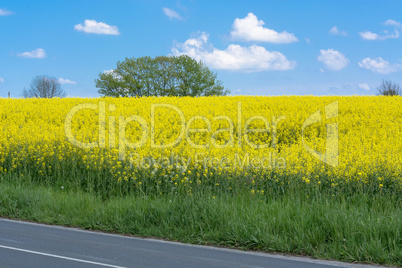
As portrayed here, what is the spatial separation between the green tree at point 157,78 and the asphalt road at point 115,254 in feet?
150

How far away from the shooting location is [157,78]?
179ft

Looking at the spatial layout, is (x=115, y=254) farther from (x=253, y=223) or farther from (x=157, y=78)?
(x=157, y=78)

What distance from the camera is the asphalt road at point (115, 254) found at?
6.49 m

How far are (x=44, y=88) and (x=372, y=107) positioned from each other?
2492 inches

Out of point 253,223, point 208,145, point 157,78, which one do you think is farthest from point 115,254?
point 157,78

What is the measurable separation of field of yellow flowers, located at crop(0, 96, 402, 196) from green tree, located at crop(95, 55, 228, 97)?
1181 inches

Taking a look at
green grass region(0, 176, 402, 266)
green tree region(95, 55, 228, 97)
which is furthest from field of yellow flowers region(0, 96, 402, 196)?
green tree region(95, 55, 228, 97)

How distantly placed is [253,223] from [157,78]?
4797cm

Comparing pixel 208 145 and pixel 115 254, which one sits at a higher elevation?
pixel 208 145

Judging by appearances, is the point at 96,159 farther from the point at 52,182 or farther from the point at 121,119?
the point at 121,119

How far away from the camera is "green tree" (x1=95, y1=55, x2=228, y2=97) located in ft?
176

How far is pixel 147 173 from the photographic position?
12.1 meters

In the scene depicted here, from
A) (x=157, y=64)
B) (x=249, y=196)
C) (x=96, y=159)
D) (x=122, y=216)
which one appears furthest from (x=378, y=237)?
(x=157, y=64)

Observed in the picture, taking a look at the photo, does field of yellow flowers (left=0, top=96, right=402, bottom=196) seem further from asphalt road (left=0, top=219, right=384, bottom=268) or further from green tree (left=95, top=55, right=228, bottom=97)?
green tree (left=95, top=55, right=228, bottom=97)
